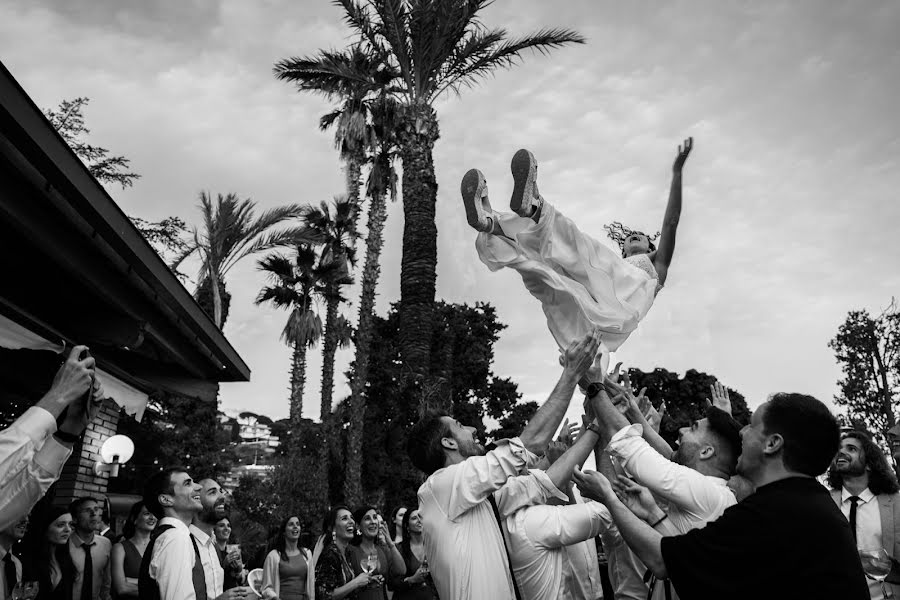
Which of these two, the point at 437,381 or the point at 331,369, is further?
the point at 331,369

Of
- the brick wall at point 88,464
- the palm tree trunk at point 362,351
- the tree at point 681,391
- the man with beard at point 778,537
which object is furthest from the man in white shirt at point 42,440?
the tree at point 681,391

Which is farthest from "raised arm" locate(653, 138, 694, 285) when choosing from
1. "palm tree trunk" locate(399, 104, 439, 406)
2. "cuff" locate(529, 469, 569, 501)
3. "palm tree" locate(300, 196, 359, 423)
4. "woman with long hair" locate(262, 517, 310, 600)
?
"palm tree" locate(300, 196, 359, 423)

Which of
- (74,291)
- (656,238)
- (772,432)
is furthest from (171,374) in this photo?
(772,432)

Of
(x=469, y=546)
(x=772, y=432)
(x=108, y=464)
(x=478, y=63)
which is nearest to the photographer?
(x=772, y=432)

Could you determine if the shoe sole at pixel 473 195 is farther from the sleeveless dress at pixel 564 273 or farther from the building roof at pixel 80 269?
the building roof at pixel 80 269

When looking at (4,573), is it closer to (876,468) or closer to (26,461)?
(26,461)

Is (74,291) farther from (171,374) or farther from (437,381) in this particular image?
(437,381)

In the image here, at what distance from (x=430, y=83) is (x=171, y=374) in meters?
7.64

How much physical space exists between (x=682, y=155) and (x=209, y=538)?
414 cm

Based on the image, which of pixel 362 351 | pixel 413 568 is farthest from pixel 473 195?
pixel 362 351

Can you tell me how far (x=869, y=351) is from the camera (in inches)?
945

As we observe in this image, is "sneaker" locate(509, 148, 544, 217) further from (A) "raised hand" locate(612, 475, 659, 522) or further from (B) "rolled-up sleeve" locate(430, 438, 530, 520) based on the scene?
(A) "raised hand" locate(612, 475, 659, 522)

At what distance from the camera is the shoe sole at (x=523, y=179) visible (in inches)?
141

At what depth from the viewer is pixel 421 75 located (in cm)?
1314
